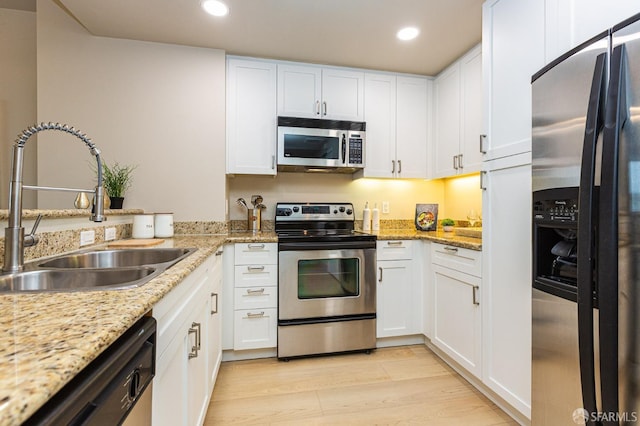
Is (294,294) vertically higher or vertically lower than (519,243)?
lower

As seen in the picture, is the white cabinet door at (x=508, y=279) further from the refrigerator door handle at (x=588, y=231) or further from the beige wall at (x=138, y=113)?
the beige wall at (x=138, y=113)

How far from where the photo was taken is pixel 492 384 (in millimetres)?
1724

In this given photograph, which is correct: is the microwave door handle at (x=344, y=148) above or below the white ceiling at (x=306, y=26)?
below

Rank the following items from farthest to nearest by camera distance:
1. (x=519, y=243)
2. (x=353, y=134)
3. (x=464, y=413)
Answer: (x=353, y=134)
(x=464, y=413)
(x=519, y=243)

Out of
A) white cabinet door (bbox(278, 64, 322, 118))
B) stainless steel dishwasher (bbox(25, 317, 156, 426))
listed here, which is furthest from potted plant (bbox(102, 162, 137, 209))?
stainless steel dishwasher (bbox(25, 317, 156, 426))

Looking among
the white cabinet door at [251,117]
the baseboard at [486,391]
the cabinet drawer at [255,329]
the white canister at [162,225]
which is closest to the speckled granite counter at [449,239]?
the baseboard at [486,391]

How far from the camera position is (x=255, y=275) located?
2.26 metres

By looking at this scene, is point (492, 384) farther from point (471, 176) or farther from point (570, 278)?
point (471, 176)

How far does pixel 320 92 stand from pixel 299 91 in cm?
19

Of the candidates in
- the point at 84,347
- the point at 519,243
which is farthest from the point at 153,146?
the point at 519,243

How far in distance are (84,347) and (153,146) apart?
229 cm

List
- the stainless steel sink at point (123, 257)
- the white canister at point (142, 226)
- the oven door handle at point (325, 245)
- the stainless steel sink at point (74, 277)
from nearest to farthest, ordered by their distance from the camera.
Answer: the stainless steel sink at point (74, 277)
the stainless steel sink at point (123, 257)
the white canister at point (142, 226)
the oven door handle at point (325, 245)

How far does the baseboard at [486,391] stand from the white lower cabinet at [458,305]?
7 centimetres

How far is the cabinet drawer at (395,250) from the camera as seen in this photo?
2.46 metres
